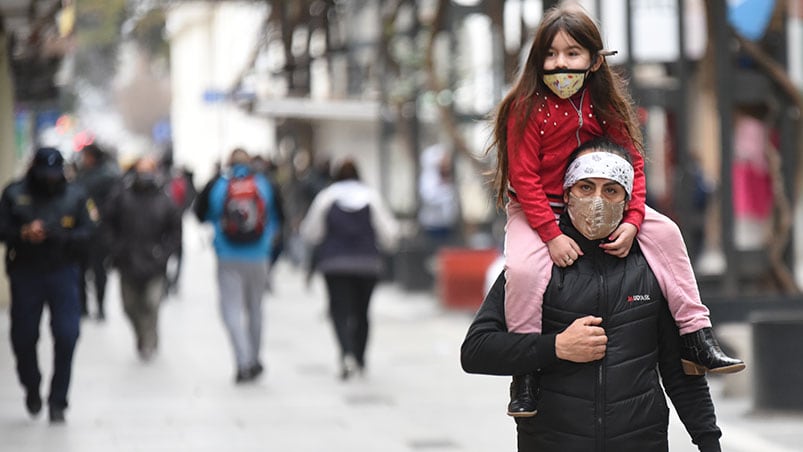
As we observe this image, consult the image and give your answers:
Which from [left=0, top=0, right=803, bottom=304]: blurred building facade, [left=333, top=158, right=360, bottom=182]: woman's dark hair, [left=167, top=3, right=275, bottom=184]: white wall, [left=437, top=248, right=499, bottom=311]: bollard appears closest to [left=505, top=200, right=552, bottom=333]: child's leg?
[left=0, top=0, right=803, bottom=304]: blurred building facade

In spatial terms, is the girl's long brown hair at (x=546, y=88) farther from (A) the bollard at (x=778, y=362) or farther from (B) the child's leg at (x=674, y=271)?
(A) the bollard at (x=778, y=362)

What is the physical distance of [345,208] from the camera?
13.8 m

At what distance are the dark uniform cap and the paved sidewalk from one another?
5.64 feet

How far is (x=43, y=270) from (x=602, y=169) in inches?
288

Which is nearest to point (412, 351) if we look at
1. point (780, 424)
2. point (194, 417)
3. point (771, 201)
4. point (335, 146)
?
point (771, 201)

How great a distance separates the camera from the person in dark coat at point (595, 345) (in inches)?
165

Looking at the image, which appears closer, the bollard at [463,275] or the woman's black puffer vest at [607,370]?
the woman's black puffer vest at [607,370]

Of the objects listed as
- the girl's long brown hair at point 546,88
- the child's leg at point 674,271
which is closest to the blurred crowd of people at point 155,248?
the girl's long brown hair at point 546,88

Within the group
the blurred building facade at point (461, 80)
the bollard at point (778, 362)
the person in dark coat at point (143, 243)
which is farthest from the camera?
the person in dark coat at point (143, 243)

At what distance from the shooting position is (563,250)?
4211 mm

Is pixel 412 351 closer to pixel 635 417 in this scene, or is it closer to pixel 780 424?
pixel 780 424

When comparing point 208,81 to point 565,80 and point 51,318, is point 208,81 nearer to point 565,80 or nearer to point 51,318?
point 51,318

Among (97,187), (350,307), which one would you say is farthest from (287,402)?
(97,187)

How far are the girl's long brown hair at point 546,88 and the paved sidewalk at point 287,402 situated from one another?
18.1ft
